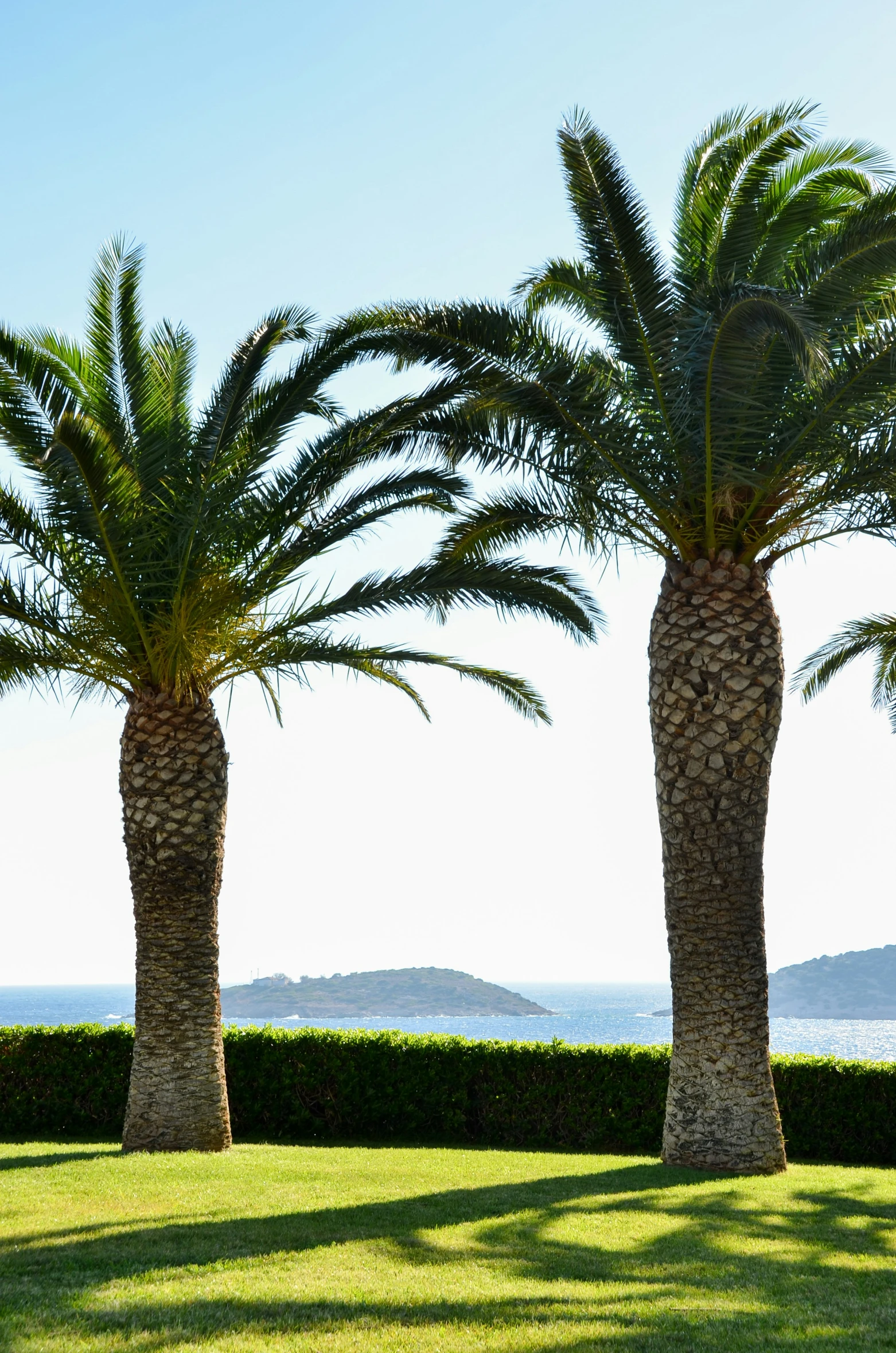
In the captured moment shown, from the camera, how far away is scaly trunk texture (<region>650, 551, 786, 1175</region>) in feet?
32.2

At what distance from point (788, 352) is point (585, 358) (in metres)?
1.92

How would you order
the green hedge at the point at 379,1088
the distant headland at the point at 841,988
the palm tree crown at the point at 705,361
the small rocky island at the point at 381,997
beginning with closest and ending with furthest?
the palm tree crown at the point at 705,361 < the green hedge at the point at 379,1088 < the small rocky island at the point at 381,997 < the distant headland at the point at 841,988

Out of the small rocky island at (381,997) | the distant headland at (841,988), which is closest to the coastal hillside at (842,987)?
the distant headland at (841,988)

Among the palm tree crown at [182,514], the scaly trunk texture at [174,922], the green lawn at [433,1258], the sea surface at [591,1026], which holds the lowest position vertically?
the sea surface at [591,1026]

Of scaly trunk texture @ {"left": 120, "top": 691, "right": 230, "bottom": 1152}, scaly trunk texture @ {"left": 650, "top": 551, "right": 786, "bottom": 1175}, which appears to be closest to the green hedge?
scaly trunk texture @ {"left": 120, "top": 691, "right": 230, "bottom": 1152}

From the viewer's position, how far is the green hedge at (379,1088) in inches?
512

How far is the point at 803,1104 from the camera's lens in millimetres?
12422

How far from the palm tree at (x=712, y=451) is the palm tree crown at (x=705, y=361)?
23mm

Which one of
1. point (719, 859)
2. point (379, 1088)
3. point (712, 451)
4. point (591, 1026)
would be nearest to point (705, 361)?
point (712, 451)

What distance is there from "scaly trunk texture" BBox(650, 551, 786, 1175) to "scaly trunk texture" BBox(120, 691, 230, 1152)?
453 centimetres

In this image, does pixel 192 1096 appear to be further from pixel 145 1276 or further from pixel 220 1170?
pixel 145 1276

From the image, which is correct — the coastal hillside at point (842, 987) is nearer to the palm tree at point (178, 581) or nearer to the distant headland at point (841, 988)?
the distant headland at point (841, 988)

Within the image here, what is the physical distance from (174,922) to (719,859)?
17.6 feet

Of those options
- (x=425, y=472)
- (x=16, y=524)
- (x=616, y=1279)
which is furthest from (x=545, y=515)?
(x=616, y=1279)
